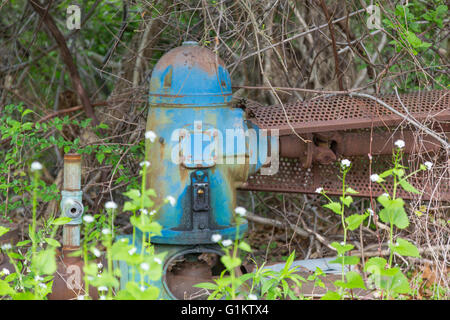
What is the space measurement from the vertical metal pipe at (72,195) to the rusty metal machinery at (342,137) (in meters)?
Result: 0.96

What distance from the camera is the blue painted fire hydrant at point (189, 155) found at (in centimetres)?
294

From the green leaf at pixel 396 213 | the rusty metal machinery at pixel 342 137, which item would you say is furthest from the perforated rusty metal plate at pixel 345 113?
the green leaf at pixel 396 213

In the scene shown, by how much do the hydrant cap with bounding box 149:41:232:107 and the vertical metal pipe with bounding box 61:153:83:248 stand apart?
54 cm

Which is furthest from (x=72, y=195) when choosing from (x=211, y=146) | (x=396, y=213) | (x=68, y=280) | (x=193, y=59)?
(x=396, y=213)

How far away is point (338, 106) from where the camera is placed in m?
3.31

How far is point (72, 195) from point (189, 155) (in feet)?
2.22

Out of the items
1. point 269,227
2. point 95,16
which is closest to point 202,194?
point 269,227

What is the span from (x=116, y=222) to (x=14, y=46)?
1756mm

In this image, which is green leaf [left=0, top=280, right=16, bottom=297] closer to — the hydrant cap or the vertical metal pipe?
the vertical metal pipe

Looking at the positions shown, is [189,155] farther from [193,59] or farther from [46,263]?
[46,263]

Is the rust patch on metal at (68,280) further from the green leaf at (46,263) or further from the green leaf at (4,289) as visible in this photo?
the green leaf at (46,263)

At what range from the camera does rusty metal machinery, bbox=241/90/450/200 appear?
3152 millimetres

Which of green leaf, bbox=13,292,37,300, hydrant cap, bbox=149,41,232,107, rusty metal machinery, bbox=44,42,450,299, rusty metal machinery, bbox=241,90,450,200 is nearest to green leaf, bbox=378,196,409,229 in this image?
rusty metal machinery, bbox=44,42,450,299
